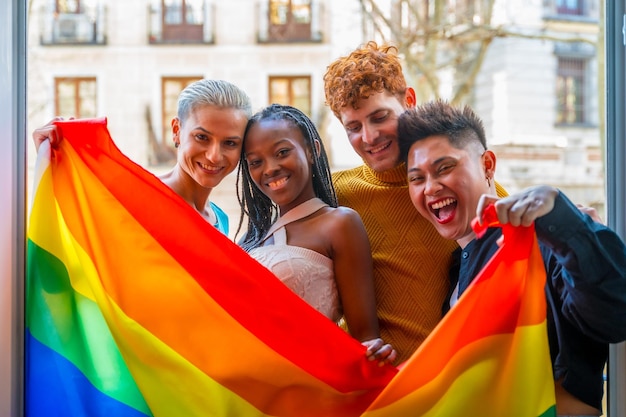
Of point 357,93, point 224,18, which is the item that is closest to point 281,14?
point 224,18

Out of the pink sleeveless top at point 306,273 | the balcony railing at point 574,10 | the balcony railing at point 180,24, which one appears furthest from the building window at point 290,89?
the pink sleeveless top at point 306,273

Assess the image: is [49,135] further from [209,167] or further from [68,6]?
[68,6]

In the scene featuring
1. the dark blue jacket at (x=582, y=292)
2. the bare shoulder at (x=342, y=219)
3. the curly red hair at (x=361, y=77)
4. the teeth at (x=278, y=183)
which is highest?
the curly red hair at (x=361, y=77)

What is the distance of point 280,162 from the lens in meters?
2.08

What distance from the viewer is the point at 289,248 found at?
202 cm

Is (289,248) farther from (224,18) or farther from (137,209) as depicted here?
(224,18)

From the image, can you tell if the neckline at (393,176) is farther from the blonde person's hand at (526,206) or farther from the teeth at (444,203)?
the blonde person's hand at (526,206)

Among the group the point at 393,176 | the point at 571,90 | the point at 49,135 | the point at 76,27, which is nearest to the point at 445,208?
the point at 393,176

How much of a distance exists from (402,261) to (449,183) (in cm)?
29

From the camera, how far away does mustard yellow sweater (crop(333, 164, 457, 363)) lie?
6.93 ft

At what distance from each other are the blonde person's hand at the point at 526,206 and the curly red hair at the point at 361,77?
70 centimetres

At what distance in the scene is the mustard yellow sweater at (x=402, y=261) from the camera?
2.11 m

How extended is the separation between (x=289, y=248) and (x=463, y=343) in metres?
0.51

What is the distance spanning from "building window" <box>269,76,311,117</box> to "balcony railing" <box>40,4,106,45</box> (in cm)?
216
